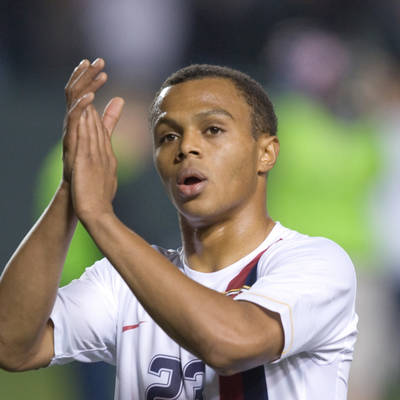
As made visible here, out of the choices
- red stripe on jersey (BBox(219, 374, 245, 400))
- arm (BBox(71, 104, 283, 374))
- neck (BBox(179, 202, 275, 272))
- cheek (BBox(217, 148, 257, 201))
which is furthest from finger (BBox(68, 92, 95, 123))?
red stripe on jersey (BBox(219, 374, 245, 400))

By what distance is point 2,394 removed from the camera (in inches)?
225

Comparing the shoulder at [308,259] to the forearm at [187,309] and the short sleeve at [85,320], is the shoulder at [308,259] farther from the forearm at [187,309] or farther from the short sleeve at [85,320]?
the short sleeve at [85,320]

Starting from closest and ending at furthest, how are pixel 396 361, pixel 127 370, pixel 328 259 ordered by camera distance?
pixel 328 259
pixel 127 370
pixel 396 361

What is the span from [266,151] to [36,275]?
2.89 feet

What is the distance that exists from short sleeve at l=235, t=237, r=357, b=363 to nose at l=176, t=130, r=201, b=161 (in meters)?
0.39

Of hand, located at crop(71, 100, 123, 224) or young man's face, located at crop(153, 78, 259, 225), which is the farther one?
young man's face, located at crop(153, 78, 259, 225)

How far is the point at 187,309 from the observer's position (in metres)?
2.04

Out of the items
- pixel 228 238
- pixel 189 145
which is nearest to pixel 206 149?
pixel 189 145

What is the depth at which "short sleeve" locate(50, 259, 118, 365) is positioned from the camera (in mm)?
2705

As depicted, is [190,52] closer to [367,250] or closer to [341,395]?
[367,250]

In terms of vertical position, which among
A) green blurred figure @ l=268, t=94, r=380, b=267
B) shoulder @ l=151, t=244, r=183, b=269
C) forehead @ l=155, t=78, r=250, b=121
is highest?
green blurred figure @ l=268, t=94, r=380, b=267

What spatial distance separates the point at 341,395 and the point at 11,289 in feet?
3.38

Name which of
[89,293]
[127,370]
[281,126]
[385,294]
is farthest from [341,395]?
[281,126]

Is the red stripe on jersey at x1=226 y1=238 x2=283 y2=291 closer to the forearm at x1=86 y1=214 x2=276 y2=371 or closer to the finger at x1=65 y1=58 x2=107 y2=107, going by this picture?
the forearm at x1=86 y1=214 x2=276 y2=371
